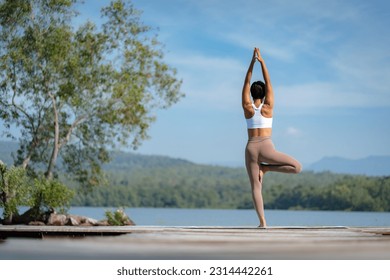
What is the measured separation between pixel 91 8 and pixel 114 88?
2281mm

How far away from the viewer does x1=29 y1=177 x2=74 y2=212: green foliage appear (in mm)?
15555

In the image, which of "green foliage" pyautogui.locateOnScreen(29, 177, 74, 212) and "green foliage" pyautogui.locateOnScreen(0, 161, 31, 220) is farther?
"green foliage" pyautogui.locateOnScreen(29, 177, 74, 212)

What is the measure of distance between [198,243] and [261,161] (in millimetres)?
1417

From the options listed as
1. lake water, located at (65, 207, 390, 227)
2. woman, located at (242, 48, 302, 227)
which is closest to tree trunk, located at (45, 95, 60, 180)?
lake water, located at (65, 207, 390, 227)

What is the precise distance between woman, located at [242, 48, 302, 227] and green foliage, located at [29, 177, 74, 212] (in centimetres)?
820

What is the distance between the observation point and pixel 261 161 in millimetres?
8484

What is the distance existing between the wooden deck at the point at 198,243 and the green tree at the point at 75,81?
948cm

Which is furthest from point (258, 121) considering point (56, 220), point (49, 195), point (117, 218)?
point (117, 218)

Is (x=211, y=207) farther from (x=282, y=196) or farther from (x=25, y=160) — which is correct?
(x=25, y=160)

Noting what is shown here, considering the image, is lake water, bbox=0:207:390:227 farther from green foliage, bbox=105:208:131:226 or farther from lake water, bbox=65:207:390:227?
green foliage, bbox=105:208:131:226

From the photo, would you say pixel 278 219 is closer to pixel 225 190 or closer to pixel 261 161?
pixel 261 161

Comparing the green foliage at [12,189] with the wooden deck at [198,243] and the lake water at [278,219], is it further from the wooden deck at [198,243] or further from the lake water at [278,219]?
the lake water at [278,219]

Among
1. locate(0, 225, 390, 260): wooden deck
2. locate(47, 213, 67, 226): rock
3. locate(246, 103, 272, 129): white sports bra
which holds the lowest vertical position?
locate(0, 225, 390, 260): wooden deck
